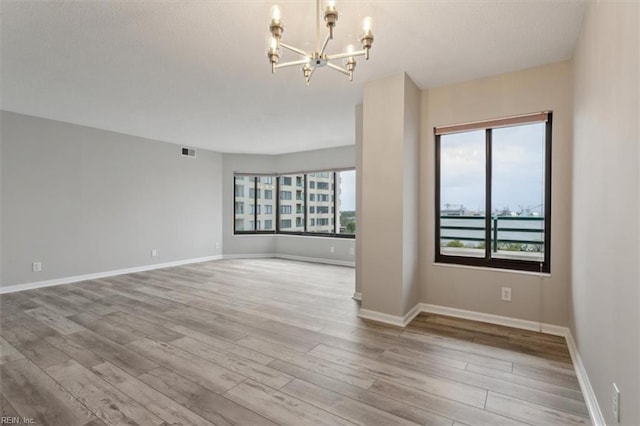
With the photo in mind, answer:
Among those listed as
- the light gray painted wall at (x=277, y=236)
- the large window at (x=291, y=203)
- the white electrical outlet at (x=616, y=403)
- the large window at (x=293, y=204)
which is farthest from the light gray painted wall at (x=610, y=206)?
the large window at (x=291, y=203)

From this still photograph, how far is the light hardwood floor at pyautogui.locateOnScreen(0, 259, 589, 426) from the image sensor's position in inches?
70.1

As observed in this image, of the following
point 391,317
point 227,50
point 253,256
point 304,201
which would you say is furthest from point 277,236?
point 227,50

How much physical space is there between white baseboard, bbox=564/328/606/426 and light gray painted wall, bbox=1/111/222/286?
6330 mm

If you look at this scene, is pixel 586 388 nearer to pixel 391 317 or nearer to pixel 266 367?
pixel 391 317

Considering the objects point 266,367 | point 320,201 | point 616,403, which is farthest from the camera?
point 320,201

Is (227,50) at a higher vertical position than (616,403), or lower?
higher

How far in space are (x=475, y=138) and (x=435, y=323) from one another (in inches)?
79.9

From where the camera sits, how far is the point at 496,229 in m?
3.25

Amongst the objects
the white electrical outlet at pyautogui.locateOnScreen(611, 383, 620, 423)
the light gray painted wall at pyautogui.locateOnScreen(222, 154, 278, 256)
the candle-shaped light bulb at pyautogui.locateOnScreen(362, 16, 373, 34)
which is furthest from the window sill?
the light gray painted wall at pyautogui.locateOnScreen(222, 154, 278, 256)

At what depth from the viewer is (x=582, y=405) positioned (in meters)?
1.83

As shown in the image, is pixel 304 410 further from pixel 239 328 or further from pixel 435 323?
pixel 435 323

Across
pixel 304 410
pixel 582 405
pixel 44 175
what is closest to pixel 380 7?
pixel 304 410

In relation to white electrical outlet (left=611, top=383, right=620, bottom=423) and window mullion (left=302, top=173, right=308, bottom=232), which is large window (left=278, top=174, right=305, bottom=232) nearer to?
window mullion (left=302, top=173, right=308, bottom=232)

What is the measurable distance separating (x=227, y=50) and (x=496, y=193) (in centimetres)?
300
